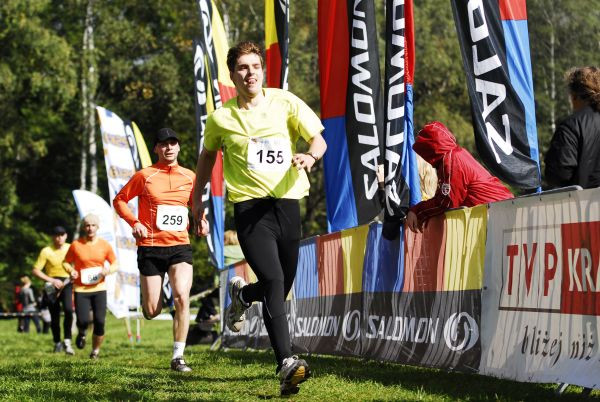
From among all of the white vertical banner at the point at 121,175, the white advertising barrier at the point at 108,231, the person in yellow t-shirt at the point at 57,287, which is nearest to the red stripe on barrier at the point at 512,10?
the person in yellow t-shirt at the point at 57,287

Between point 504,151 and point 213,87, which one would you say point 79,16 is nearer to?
point 213,87

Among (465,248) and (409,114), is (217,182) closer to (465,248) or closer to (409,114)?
(409,114)

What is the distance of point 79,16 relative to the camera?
4500 cm

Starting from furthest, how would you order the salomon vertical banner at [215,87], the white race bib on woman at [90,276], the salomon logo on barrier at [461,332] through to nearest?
the white race bib on woman at [90,276]
the salomon vertical banner at [215,87]
the salomon logo on barrier at [461,332]

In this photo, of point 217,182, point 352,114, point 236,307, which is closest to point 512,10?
point 352,114

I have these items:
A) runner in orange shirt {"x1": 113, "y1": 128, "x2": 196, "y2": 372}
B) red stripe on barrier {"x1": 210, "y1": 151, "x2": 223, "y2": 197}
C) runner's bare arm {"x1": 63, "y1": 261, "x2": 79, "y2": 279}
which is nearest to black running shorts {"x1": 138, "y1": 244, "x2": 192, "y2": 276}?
runner in orange shirt {"x1": 113, "y1": 128, "x2": 196, "y2": 372}

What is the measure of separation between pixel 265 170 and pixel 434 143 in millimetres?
1645

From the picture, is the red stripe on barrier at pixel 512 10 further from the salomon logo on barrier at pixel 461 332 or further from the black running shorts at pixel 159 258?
the black running shorts at pixel 159 258

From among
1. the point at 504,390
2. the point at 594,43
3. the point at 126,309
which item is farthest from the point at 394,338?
the point at 594,43

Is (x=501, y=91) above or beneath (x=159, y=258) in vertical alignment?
above

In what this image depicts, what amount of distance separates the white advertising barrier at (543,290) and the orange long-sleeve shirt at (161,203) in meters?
4.05

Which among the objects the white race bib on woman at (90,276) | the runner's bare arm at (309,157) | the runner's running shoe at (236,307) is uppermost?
the runner's bare arm at (309,157)

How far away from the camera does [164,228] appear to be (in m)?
10.4

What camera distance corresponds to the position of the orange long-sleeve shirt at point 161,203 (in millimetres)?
10430
